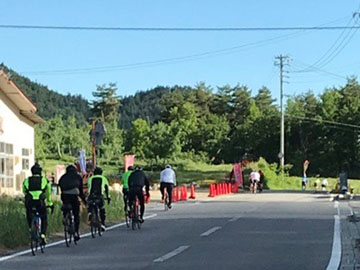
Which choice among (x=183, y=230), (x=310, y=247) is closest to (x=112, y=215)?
(x=183, y=230)

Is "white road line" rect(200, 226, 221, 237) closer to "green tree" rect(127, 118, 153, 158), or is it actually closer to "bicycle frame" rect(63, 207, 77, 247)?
"bicycle frame" rect(63, 207, 77, 247)

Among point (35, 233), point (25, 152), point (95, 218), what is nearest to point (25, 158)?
point (25, 152)

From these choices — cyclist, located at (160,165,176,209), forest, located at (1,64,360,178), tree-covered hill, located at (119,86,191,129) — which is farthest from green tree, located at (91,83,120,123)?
cyclist, located at (160,165,176,209)

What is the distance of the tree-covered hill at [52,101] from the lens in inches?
5565

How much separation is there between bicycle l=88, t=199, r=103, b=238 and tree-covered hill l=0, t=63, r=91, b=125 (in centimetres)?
11626

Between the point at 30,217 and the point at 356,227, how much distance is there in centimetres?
991

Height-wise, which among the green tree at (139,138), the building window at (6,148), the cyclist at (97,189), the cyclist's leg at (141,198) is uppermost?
the green tree at (139,138)

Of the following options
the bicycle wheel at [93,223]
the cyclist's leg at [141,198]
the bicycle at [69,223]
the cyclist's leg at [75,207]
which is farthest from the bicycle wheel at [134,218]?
the bicycle at [69,223]

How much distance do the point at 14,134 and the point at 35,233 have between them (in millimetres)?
29638

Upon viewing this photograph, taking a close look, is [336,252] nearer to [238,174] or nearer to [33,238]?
[33,238]

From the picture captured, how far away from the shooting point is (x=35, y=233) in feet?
43.6

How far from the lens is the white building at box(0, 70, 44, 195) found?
40094 millimetres

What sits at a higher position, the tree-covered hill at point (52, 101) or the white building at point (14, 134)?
the tree-covered hill at point (52, 101)

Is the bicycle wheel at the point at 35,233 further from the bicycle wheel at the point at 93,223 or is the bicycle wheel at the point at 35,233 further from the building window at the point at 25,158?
the building window at the point at 25,158
